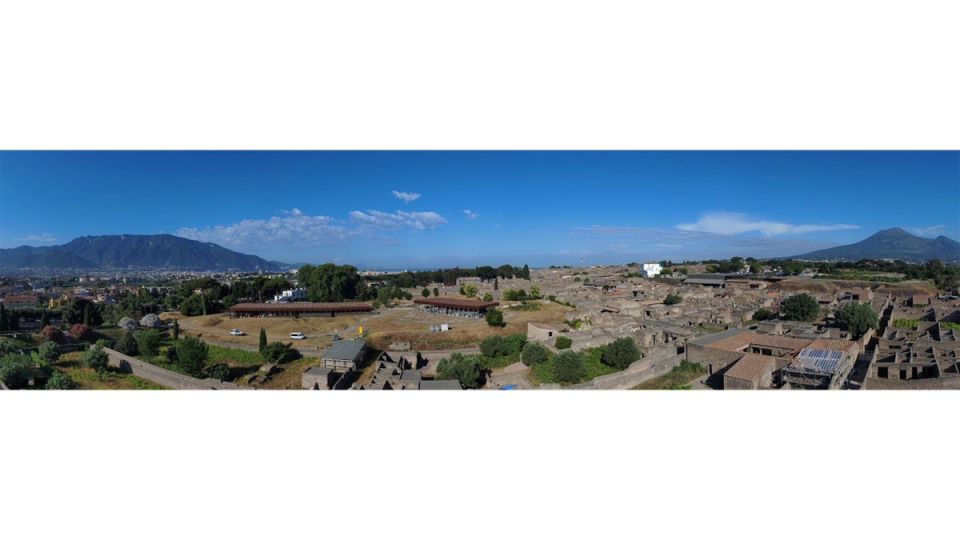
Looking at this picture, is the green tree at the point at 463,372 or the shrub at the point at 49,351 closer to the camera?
the shrub at the point at 49,351

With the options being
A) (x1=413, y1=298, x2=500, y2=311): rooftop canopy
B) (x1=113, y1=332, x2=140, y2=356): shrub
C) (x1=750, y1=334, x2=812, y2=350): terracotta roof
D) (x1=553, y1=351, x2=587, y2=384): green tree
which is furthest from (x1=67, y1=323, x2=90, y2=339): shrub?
(x1=750, y1=334, x2=812, y2=350): terracotta roof

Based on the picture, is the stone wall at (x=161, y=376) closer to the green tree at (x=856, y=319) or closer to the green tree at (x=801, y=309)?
the green tree at (x=856, y=319)

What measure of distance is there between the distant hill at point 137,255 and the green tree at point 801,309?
13128 mm

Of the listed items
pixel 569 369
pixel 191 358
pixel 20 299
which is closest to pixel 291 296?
pixel 191 358

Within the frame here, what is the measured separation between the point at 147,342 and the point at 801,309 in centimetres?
1595

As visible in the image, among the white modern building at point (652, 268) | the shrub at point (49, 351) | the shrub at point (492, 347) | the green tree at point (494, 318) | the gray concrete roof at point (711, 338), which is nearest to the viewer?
the shrub at point (49, 351)

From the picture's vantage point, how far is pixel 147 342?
783 centimetres

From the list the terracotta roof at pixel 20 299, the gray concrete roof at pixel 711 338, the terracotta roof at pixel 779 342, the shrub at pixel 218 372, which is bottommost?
the shrub at pixel 218 372

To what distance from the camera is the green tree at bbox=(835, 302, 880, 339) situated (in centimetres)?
857

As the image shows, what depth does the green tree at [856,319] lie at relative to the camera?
8.57 meters

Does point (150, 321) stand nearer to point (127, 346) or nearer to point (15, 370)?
point (127, 346)

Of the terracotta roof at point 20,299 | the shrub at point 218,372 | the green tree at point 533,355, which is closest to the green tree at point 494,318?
the green tree at point 533,355
